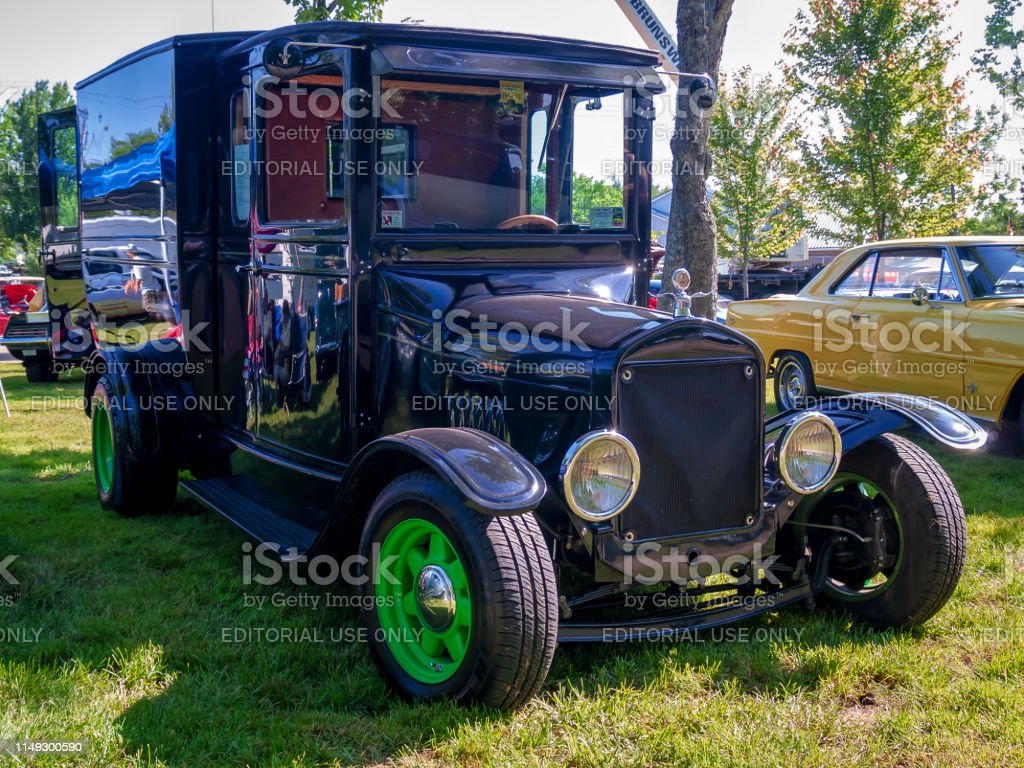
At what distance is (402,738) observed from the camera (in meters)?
2.93

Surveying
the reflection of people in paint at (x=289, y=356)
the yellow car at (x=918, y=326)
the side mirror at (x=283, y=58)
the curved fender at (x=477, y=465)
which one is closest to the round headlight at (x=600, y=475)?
the curved fender at (x=477, y=465)

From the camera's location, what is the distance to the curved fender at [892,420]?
12.3 ft

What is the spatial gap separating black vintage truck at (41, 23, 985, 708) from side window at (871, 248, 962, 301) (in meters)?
3.77

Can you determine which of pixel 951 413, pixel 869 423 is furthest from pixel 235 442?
pixel 951 413

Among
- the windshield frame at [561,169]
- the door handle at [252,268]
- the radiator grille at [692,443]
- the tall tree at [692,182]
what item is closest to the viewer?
the radiator grille at [692,443]

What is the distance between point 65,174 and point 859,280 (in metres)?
7.28

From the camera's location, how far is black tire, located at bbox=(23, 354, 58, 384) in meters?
12.2

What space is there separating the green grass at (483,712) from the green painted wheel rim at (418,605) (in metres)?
0.16

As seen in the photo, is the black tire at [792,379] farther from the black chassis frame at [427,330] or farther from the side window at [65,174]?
the side window at [65,174]

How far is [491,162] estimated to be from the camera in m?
4.26

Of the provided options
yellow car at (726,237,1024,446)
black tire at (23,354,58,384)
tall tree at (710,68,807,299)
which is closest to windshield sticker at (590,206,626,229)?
yellow car at (726,237,1024,446)

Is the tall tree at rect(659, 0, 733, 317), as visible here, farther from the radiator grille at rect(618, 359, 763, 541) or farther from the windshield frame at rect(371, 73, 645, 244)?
the radiator grille at rect(618, 359, 763, 541)

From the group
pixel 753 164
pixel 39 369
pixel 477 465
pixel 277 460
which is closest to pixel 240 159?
pixel 277 460

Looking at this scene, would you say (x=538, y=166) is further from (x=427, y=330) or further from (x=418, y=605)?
(x=418, y=605)
